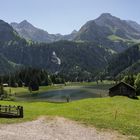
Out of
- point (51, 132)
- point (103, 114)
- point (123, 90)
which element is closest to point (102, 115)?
point (103, 114)

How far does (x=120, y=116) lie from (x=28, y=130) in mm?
24790

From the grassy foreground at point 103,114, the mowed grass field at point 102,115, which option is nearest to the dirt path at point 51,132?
the mowed grass field at point 102,115

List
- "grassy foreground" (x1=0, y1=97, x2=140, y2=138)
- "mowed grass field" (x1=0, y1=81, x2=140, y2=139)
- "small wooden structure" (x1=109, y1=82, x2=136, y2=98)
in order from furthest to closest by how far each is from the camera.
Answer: "small wooden structure" (x1=109, y1=82, x2=136, y2=98) < "grassy foreground" (x1=0, y1=97, x2=140, y2=138) < "mowed grass field" (x1=0, y1=81, x2=140, y2=139)

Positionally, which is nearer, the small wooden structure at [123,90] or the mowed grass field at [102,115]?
the mowed grass field at [102,115]

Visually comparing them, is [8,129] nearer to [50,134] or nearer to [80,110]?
[50,134]

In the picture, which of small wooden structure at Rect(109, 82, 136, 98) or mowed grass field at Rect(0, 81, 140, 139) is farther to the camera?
small wooden structure at Rect(109, 82, 136, 98)

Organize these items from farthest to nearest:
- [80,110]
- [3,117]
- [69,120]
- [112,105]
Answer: [112,105] → [80,110] → [3,117] → [69,120]

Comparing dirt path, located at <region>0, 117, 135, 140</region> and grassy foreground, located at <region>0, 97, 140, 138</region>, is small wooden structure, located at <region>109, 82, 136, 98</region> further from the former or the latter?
dirt path, located at <region>0, 117, 135, 140</region>

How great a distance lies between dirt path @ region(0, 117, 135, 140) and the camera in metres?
38.9

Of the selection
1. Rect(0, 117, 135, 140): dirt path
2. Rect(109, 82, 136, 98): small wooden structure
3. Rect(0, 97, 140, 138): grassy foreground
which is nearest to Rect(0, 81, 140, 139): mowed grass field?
Rect(0, 97, 140, 138): grassy foreground

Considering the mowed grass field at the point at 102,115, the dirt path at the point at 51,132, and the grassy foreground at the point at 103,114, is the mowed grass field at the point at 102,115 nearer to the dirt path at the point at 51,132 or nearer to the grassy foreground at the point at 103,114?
the grassy foreground at the point at 103,114

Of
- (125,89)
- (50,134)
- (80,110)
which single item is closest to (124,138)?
(50,134)

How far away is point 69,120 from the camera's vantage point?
50.9 metres

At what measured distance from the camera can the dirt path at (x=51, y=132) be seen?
1532 inches
